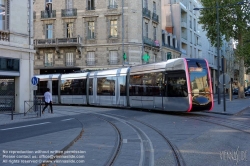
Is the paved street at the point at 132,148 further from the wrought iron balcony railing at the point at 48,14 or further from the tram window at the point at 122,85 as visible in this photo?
the wrought iron balcony railing at the point at 48,14

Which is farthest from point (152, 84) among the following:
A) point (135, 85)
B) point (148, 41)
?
point (148, 41)

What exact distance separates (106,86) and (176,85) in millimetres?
8677

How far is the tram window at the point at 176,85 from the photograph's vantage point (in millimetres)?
16672

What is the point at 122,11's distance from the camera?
3862 cm

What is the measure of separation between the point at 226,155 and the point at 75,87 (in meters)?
21.5

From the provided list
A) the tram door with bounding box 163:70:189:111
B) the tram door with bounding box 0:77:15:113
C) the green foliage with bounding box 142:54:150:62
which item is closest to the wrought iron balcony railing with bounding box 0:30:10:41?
the tram door with bounding box 0:77:15:113

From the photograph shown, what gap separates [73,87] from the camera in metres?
28.0

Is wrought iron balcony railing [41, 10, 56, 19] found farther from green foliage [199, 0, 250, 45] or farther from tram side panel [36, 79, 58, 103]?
green foliage [199, 0, 250, 45]

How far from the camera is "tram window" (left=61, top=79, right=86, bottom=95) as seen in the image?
2712 cm

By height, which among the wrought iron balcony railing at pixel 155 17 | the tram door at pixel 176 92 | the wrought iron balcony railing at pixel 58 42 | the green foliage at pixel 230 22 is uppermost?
the wrought iron balcony railing at pixel 155 17

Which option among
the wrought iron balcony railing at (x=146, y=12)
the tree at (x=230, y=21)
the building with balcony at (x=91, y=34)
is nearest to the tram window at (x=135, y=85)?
the building with balcony at (x=91, y=34)

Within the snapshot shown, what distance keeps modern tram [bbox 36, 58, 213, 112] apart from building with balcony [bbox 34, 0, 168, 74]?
10.2 m

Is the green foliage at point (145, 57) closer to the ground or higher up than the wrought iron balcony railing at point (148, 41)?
closer to the ground

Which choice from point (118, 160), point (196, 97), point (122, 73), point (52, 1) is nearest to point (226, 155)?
point (118, 160)
